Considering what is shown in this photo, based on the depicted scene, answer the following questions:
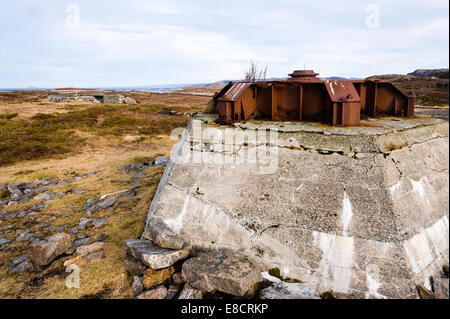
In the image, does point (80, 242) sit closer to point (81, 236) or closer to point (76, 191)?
point (81, 236)

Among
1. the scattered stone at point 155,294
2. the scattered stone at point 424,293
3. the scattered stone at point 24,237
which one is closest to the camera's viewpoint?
the scattered stone at point 424,293

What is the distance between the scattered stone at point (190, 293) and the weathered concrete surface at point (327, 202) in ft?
2.67

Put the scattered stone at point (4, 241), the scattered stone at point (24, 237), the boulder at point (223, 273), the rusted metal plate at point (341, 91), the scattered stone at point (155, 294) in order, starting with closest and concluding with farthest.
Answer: the boulder at point (223, 273), the scattered stone at point (155, 294), the rusted metal plate at point (341, 91), the scattered stone at point (4, 241), the scattered stone at point (24, 237)

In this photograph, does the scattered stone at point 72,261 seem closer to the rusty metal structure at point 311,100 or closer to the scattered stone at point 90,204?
the scattered stone at point 90,204

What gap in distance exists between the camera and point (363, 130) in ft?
15.0

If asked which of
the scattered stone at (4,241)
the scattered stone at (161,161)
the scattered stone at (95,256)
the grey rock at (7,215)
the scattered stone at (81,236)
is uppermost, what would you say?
the scattered stone at (161,161)

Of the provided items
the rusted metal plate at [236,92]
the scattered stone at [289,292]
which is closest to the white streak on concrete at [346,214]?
the scattered stone at [289,292]

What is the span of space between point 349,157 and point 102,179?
8.20 meters

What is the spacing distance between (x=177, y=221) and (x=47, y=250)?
2176 mm

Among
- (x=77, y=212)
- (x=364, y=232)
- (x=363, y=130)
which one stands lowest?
(x=77, y=212)

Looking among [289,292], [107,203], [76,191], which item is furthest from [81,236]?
[289,292]

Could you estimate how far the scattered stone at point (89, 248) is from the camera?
16.8 feet
